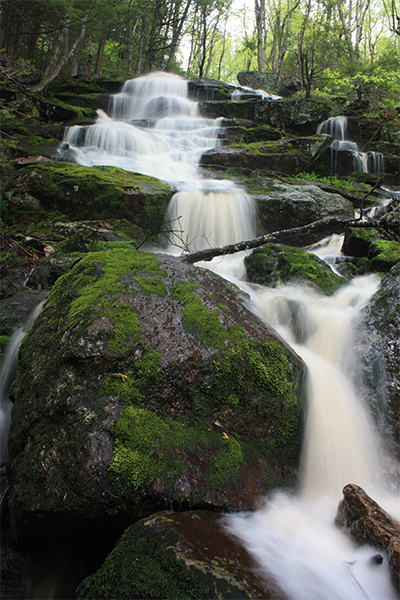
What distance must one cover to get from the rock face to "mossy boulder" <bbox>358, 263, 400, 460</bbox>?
0.95m

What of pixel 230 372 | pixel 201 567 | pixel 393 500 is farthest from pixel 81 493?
pixel 393 500

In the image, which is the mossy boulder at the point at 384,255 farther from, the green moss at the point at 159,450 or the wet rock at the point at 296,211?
the green moss at the point at 159,450

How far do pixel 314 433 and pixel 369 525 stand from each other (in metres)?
1.01

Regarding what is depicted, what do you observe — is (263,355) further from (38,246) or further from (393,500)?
(38,246)

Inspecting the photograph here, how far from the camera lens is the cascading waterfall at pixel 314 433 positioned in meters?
1.81

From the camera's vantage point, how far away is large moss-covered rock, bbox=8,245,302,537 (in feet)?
6.63

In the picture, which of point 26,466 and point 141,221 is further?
point 141,221

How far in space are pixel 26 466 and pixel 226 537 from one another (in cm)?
135

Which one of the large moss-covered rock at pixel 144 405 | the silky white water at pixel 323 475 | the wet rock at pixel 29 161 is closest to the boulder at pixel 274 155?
the wet rock at pixel 29 161

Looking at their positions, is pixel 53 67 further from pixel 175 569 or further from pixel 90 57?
pixel 175 569

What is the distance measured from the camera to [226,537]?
6.05 feet

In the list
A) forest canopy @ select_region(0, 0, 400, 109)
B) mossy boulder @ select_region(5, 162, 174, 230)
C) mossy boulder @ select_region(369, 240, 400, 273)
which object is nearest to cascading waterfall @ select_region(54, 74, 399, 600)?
mossy boulder @ select_region(369, 240, 400, 273)

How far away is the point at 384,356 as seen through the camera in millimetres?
3465

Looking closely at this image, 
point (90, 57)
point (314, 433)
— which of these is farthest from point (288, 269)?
point (90, 57)
